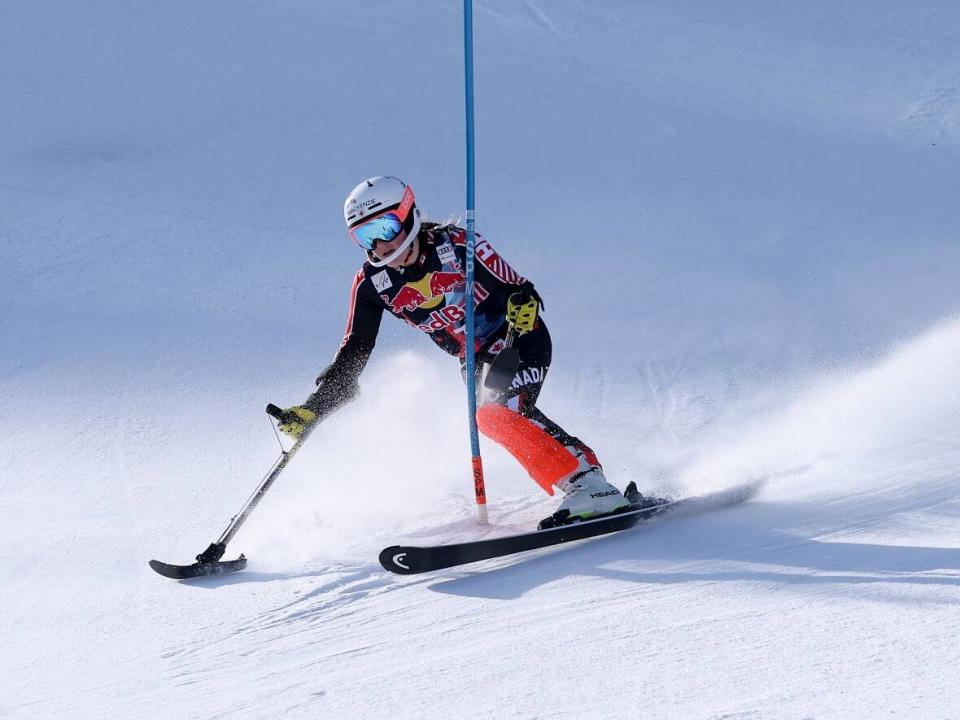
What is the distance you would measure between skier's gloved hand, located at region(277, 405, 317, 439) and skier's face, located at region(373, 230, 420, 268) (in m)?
0.73

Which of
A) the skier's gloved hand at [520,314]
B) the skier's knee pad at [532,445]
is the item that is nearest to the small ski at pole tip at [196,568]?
the skier's knee pad at [532,445]

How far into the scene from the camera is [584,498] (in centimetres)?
425

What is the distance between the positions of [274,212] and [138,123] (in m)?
3.13

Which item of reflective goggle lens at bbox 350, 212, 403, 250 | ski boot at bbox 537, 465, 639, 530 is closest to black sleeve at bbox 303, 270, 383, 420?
reflective goggle lens at bbox 350, 212, 403, 250

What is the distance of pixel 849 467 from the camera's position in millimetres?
4727

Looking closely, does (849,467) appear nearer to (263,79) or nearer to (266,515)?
(266,515)

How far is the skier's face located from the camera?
14.2 feet

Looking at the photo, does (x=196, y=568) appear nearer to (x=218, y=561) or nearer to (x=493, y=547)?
(x=218, y=561)

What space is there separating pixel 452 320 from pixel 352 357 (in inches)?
19.1

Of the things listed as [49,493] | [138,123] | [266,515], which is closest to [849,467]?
[266,515]

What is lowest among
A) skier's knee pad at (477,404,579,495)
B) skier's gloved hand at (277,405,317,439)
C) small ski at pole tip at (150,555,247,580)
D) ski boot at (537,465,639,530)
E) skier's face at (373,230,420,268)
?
small ski at pole tip at (150,555,247,580)

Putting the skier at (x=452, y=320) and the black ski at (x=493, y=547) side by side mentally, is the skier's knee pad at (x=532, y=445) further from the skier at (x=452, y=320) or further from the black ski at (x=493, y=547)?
the black ski at (x=493, y=547)

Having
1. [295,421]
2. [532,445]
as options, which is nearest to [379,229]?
[295,421]

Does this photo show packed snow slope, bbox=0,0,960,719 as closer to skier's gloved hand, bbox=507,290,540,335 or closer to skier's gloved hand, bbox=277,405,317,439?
skier's gloved hand, bbox=277,405,317,439
